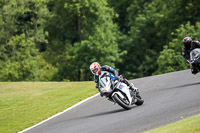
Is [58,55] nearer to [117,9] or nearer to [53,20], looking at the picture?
[53,20]

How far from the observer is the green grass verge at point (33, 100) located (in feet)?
59.1

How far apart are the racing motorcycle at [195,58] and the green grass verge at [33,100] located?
5084 millimetres

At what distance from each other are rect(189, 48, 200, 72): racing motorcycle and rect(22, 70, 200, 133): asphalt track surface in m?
0.78

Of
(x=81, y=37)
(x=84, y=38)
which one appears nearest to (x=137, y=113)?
(x=84, y=38)

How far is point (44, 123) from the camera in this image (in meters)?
16.5

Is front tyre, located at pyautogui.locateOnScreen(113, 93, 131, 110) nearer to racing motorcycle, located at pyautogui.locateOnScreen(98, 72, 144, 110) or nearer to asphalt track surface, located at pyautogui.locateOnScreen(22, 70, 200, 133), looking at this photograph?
racing motorcycle, located at pyautogui.locateOnScreen(98, 72, 144, 110)

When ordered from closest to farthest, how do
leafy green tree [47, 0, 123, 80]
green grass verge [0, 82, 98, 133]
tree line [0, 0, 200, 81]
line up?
green grass verge [0, 82, 98, 133] → tree line [0, 0, 200, 81] → leafy green tree [47, 0, 123, 80]

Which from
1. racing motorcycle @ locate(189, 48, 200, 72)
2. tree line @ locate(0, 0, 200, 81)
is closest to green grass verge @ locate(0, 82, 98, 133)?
racing motorcycle @ locate(189, 48, 200, 72)

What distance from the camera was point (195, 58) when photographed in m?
17.9

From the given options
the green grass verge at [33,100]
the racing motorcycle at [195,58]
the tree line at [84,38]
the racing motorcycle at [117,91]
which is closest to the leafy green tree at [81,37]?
the tree line at [84,38]

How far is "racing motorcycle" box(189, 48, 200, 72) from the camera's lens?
17.8 meters

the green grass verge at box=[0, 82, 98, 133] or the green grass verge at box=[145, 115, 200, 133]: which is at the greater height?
the green grass verge at box=[145, 115, 200, 133]

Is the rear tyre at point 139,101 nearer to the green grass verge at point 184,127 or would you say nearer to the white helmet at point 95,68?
the white helmet at point 95,68

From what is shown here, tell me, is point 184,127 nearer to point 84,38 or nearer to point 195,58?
point 195,58
